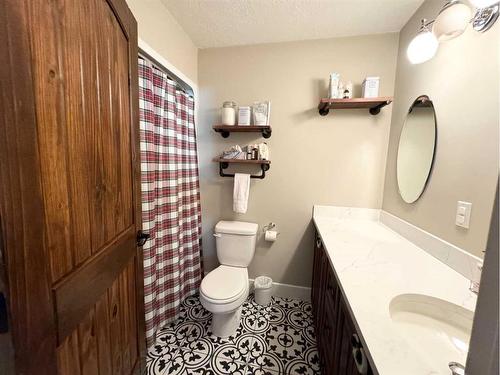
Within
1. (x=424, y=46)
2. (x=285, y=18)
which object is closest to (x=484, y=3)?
(x=424, y=46)

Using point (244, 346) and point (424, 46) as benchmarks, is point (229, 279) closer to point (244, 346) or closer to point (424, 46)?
point (244, 346)

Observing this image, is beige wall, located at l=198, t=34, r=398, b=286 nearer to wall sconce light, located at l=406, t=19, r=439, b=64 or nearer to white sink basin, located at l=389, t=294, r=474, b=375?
wall sconce light, located at l=406, t=19, r=439, b=64

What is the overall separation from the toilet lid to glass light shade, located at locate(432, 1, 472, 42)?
184cm

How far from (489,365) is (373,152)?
170 centimetres

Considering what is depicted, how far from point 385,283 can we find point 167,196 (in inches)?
54.4

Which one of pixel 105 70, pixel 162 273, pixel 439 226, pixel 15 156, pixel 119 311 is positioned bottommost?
pixel 162 273

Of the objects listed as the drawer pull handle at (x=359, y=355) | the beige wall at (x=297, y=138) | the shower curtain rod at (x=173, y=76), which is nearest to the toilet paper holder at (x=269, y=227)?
the beige wall at (x=297, y=138)

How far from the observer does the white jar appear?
5.75ft

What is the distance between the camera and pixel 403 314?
80 cm

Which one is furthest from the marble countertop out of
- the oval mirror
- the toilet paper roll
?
the toilet paper roll

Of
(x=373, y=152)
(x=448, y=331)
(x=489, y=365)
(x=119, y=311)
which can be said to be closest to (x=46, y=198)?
(x=119, y=311)

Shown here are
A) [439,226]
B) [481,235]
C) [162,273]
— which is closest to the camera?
[481,235]

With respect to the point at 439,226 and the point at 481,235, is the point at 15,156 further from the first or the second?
the point at 439,226

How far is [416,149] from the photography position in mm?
1335
